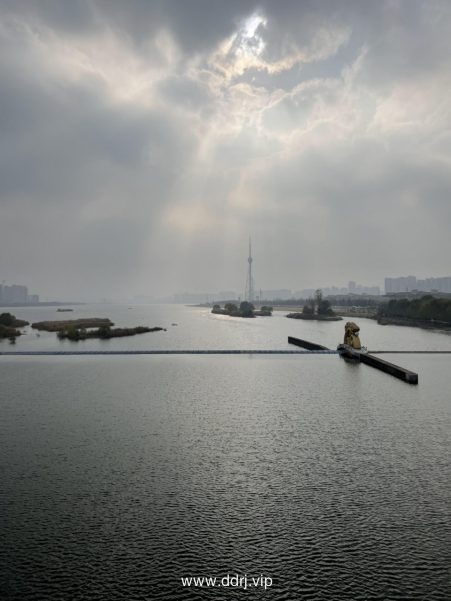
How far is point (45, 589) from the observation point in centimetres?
867

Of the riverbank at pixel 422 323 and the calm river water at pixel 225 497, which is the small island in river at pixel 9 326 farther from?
the riverbank at pixel 422 323

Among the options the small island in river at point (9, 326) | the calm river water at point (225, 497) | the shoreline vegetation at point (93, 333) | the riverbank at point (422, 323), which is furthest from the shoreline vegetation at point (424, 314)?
the small island in river at point (9, 326)

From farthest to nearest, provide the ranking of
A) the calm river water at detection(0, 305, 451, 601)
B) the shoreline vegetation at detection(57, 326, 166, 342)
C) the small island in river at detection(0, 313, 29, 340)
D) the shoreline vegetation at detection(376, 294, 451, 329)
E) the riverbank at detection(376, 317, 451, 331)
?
the shoreline vegetation at detection(376, 294, 451, 329)
the riverbank at detection(376, 317, 451, 331)
the small island in river at detection(0, 313, 29, 340)
the shoreline vegetation at detection(57, 326, 166, 342)
the calm river water at detection(0, 305, 451, 601)

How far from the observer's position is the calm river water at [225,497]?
9008 millimetres

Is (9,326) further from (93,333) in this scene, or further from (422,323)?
(422,323)

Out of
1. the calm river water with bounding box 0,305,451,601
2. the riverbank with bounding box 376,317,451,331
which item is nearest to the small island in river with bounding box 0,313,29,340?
the calm river water with bounding box 0,305,451,601

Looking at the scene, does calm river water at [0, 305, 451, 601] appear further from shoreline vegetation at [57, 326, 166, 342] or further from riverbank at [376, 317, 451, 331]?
riverbank at [376, 317, 451, 331]

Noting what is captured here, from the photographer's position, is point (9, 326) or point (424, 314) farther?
point (424, 314)

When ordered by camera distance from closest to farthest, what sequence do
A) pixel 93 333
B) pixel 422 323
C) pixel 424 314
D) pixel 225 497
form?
pixel 225 497
pixel 93 333
pixel 424 314
pixel 422 323

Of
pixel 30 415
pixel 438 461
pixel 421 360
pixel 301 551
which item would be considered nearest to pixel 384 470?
pixel 438 461

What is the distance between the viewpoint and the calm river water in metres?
9.01

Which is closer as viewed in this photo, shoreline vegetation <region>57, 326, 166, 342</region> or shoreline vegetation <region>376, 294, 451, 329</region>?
shoreline vegetation <region>57, 326, 166, 342</region>

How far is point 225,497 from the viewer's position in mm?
12906

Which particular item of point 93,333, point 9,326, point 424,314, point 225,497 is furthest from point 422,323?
point 225,497
